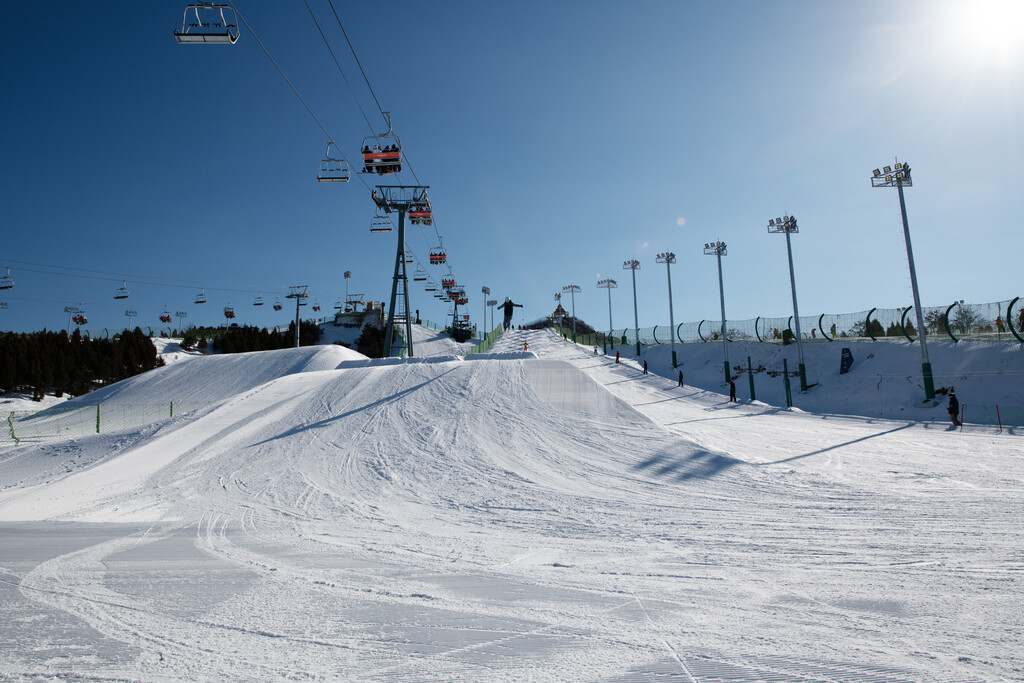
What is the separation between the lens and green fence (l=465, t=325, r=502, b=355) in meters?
44.9

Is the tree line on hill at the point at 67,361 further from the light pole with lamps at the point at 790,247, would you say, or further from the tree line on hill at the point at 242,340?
the light pole with lamps at the point at 790,247

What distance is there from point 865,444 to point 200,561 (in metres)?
15.8

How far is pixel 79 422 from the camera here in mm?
22391

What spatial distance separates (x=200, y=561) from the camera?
19.3 feet

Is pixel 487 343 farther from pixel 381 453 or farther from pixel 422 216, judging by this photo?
pixel 381 453

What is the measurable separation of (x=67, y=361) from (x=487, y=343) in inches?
1266

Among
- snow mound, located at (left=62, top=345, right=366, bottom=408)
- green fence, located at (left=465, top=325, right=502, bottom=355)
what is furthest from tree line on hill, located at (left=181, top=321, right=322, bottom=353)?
green fence, located at (left=465, top=325, right=502, bottom=355)

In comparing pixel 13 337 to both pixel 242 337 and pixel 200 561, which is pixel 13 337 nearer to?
pixel 242 337

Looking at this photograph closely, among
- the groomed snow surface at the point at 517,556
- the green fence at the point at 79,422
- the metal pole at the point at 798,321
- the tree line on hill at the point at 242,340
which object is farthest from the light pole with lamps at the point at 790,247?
the tree line on hill at the point at 242,340

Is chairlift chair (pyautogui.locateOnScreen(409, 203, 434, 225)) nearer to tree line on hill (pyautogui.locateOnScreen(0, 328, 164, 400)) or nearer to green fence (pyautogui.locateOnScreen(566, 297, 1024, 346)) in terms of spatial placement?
green fence (pyautogui.locateOnScreen(566, 297, 1024, 346))

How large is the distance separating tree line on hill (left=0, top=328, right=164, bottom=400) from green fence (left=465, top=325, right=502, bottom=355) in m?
26.8

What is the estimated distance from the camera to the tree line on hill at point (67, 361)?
35.7 metres

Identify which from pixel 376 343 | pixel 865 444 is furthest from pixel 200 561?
pixel 376 343

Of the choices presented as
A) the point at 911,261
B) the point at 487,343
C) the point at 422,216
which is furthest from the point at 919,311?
the point at 487,343
